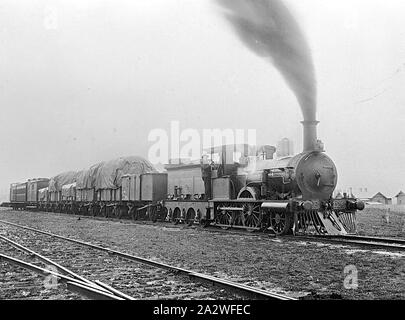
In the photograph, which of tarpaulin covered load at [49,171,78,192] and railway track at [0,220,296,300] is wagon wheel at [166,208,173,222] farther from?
tarpaulin covered load at [49,171,78,192]

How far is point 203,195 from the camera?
17.5 metres

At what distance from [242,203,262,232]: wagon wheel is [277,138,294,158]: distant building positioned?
Answer: 5.86 feet

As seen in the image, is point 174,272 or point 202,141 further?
point 202,141

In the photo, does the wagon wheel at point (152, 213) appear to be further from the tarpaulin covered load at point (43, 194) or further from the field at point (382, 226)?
the tarpaulin covered load at point (43, 194)

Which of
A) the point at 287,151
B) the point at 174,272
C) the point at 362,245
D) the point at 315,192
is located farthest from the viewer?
the point at 287,151

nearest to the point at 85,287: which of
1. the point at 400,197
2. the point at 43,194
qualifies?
the point at 43,194

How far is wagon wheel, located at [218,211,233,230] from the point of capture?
1605 cm

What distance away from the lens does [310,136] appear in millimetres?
13242

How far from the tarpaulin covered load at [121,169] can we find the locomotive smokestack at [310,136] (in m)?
14.4

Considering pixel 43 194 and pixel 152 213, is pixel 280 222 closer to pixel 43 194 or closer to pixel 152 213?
pixel 152 213

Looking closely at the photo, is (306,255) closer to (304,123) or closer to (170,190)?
(304,123)

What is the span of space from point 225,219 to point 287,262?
26.3ft

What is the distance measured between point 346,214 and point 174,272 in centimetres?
818
